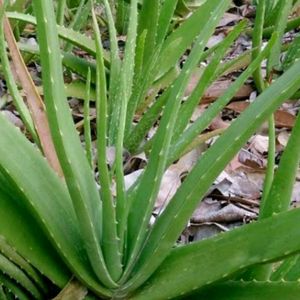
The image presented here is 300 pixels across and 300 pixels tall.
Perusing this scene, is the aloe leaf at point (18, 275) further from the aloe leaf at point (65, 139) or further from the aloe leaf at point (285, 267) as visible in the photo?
the aloe leaf at point (285, 267)

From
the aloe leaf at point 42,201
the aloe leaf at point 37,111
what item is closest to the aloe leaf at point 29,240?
the aloe leaf at point 42,201

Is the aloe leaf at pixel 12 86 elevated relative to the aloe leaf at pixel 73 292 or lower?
elevated

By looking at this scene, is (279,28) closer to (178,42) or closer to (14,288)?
(178,42)

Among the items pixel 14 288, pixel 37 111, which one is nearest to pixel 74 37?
pixel 37 111

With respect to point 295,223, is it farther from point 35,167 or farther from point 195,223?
point 195,223

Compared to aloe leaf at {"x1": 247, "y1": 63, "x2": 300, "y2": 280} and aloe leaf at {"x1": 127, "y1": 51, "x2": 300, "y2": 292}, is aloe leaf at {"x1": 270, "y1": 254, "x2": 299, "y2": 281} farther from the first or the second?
aloe leaf at {"x1": 127, "y1": 51, "x2": 300, "y2": 292}

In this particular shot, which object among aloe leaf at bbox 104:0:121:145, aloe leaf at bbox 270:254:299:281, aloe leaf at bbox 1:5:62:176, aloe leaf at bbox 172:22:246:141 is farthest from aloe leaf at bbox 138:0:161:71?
aloe leaf at bbox 270:254:299:281
